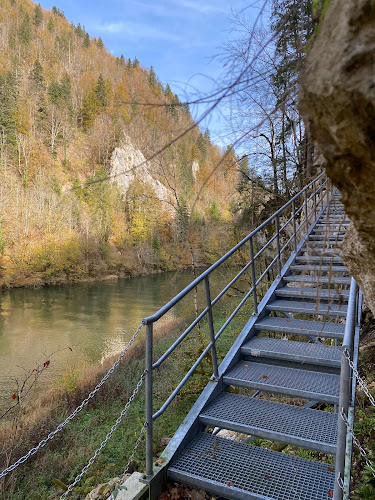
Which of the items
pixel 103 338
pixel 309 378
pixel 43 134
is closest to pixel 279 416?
pixel 309 378

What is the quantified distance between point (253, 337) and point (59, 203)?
36.5 metres

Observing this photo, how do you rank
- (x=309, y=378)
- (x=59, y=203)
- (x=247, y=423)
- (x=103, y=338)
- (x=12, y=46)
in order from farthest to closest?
(x=12, y=46) < (x=59, y=203) < (x=103, y=338) < (x=309, y=378) < (x=247, y=423)

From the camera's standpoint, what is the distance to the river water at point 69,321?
12.2 meters

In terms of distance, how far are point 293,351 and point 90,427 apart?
608 cm

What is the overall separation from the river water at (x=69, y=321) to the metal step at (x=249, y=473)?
729cm

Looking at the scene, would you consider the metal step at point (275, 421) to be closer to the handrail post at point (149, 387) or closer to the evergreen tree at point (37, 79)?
the handrail post at point (149, 387)

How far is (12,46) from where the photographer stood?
61969 millimetres

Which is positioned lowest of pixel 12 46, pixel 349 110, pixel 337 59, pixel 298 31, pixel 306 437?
pixel 306 437

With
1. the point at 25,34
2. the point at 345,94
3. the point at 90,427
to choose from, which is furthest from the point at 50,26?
the point at 345,94

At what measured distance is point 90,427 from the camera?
7477 millimetres

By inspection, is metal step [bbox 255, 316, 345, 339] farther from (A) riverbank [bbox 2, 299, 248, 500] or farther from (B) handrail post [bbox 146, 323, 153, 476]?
(A) riverbank [bbox 2, 299, 248, 500]

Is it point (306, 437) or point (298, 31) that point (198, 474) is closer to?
point (306, 437)

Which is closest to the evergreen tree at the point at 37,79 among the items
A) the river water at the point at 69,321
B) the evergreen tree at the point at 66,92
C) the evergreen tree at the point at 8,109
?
the evergreen tree at the point at 66,92

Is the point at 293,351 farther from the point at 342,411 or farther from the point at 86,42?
the point at 86,42
